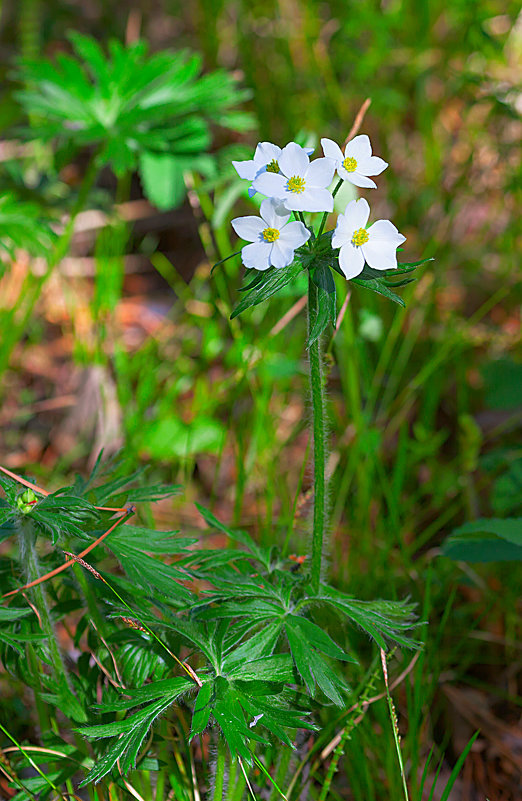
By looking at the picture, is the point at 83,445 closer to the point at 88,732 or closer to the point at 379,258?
the point at 88,732

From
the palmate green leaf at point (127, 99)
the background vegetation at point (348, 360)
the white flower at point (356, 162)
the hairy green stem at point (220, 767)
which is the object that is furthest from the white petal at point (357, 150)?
the palmate green leaf at point (127, 99)

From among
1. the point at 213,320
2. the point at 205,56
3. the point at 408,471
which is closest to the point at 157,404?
the point at 213,320

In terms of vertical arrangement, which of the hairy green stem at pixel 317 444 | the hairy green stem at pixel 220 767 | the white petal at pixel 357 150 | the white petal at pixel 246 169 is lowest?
the hairy green stem at pixel 220 767

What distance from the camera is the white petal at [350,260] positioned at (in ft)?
3.16

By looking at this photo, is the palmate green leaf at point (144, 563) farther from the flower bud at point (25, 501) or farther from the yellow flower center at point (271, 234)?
the yellow flower center at point (271, 234)

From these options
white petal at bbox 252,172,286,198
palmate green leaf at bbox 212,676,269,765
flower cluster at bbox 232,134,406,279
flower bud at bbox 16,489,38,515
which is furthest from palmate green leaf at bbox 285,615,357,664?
white petal at bbox 252,172,286,198

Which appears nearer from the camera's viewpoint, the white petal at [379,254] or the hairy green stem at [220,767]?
the white petal at [379,254]

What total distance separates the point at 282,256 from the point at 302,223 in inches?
2.2

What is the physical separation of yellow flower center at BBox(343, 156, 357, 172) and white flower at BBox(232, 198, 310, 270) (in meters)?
0.13

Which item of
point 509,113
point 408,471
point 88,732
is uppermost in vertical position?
point 509,113

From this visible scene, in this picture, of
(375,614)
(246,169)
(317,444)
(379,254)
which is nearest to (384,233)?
(379,254)

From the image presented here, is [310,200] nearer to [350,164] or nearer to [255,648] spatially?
[350,164]

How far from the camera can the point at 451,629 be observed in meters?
1.76

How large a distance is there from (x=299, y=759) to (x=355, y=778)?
124 mm
